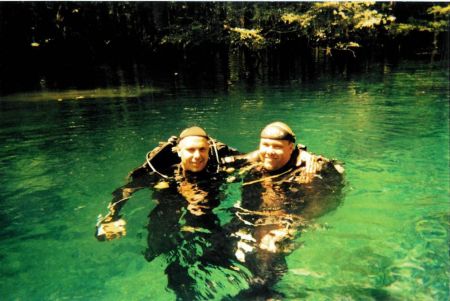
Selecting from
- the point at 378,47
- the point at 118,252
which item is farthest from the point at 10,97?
the point at 378,47

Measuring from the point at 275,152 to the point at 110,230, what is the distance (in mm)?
2335

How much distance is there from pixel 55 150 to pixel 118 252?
5529 millimetres

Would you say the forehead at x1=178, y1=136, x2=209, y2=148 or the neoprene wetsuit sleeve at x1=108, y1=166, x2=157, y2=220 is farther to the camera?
the forehead at x1=178, y1=136, x2=209, y2=148

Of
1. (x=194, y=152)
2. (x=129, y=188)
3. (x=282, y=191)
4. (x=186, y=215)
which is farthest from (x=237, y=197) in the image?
(x=129, y=188)

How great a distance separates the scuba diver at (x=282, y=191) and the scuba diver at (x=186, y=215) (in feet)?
0.95

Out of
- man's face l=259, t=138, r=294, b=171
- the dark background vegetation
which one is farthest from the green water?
the dark background vegetation

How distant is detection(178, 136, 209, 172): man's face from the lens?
5.33 m

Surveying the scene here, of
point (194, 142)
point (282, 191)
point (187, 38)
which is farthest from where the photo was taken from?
point (187, 38)

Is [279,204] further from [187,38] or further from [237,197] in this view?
[187,38]

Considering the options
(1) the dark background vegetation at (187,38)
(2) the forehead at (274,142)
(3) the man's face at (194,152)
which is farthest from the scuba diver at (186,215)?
(1) the dark background vegetation at (187,38)

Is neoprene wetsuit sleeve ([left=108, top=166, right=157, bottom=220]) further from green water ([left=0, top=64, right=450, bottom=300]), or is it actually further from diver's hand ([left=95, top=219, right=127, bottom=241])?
green water ([left=0, top=64, right=450, bottom=300])

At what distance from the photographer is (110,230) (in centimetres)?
454

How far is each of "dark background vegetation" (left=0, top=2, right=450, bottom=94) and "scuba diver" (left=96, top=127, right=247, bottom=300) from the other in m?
18.5

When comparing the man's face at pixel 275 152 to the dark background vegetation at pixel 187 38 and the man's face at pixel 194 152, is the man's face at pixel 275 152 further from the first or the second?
the dark background vegetation at pixel 187 38
